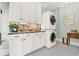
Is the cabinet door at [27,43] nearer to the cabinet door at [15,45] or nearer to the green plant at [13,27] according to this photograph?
the cabinet door at [15,45]

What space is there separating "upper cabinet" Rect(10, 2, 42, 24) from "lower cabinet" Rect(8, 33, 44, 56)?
0.58 meters

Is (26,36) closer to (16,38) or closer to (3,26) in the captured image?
(16,38)

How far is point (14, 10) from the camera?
2.59m

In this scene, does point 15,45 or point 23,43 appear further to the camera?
point 23,43

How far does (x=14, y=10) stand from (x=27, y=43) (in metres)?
0.90

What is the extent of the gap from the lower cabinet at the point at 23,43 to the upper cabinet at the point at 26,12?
583mm

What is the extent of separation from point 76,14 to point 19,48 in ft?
8.73

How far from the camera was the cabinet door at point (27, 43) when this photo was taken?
236cm

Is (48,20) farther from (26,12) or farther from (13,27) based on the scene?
(13,27)

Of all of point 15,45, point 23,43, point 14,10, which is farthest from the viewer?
point 14,10

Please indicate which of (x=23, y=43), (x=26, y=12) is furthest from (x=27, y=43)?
(x=26, y=12)

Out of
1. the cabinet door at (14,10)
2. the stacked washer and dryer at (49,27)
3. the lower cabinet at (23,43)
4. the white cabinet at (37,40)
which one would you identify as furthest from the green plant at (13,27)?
the stacked washer and dryer at (49,27)

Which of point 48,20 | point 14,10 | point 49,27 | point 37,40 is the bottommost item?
point 37,40

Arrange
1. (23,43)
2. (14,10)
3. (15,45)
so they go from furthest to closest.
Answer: (14,10) → (23,43) → (15,45)
